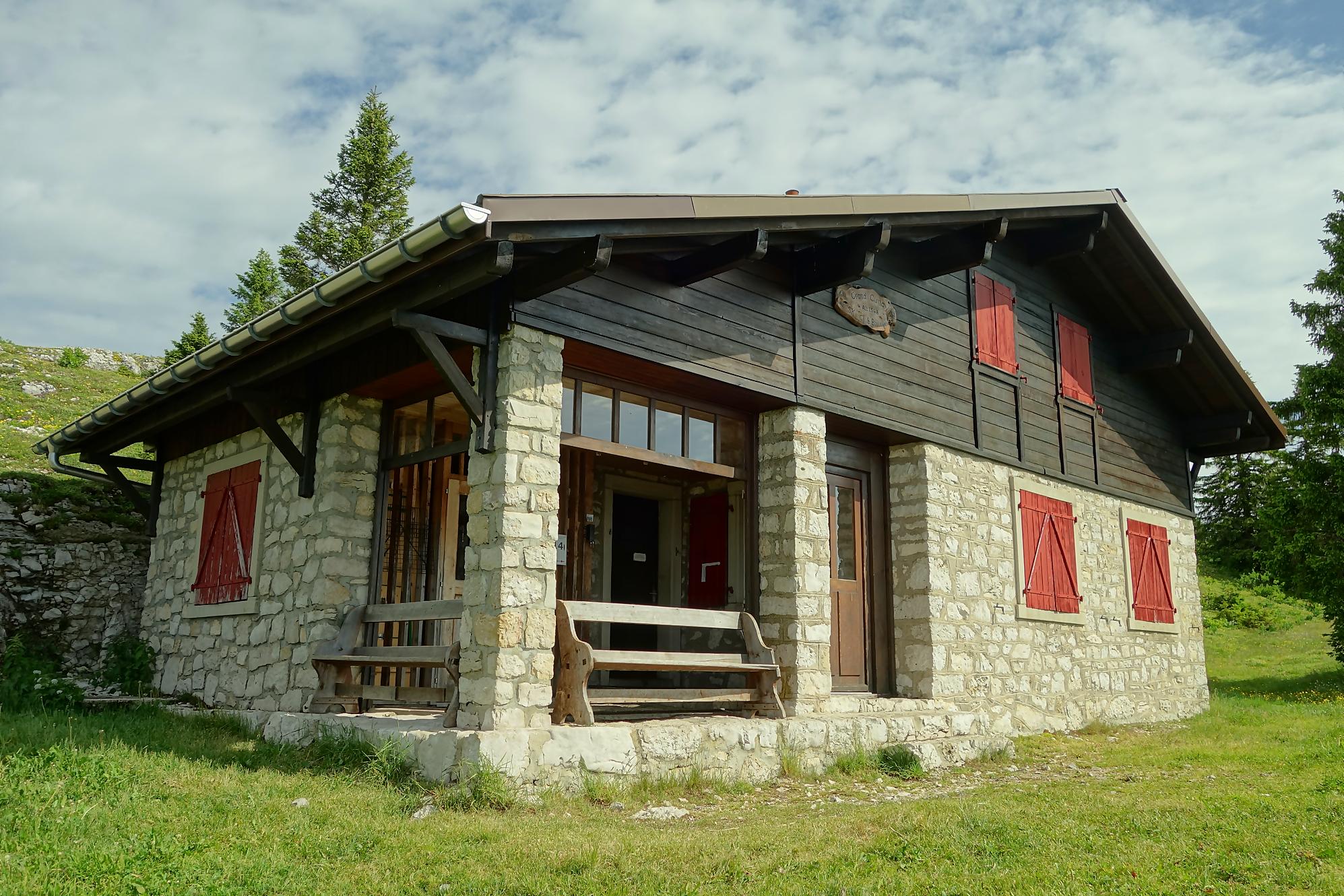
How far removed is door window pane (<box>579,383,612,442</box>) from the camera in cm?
776

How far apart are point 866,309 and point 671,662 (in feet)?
14.0

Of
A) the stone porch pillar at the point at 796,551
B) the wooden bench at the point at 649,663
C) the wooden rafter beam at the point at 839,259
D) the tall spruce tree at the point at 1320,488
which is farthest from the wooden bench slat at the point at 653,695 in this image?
the tall spruce tree at the point at 1320,488

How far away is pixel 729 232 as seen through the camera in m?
7.48

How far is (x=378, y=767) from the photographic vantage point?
6238 millimetres

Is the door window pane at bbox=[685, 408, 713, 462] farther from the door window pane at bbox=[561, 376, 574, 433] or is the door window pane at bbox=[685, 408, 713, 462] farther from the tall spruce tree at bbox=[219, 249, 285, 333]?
the tall spruce tree at bbox=[219, 249, 285, 333]

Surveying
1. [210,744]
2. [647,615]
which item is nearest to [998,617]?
[647,615]

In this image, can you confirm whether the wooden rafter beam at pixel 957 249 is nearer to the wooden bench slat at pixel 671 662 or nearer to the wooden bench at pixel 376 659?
the wooden bench slat at pixel 671 662

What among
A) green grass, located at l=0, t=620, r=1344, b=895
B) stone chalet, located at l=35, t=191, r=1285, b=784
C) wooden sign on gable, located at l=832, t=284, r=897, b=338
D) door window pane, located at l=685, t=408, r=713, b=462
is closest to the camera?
green grass, located at l=0, t=620, r=1344, b=895

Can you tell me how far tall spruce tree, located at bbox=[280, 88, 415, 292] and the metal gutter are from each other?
13453mm

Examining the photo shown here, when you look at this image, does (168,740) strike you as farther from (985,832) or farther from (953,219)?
(953,219)

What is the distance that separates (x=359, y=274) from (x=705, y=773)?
3.99 meters

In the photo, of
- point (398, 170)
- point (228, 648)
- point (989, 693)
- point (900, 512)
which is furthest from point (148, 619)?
point (398, 170)

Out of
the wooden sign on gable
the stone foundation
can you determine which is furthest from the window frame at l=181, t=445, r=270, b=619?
the wooden sign on gable

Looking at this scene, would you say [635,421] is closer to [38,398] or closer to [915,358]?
[915,358]
